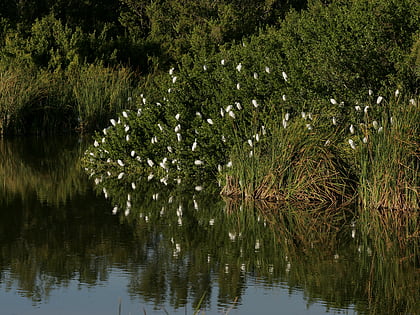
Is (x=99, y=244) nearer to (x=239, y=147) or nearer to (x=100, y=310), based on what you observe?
(x=100, y=310)

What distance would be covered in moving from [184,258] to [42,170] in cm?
761

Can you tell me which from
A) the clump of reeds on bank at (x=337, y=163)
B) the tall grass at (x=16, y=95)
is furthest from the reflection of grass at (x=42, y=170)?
the clump of reeds on bank at (x=337, y=163)

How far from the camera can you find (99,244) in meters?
10.4

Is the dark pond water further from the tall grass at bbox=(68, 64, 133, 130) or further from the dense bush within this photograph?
the tall grass at bbox=(68, 64, 133, 130)

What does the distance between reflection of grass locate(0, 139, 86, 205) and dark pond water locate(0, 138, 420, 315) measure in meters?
0.15

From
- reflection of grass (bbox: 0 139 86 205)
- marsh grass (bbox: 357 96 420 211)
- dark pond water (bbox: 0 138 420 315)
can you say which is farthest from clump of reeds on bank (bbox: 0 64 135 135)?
marsh grass (bbox: 357 96 420 211)

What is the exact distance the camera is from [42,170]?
1689 centimetres

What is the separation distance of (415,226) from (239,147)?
2.77 metres

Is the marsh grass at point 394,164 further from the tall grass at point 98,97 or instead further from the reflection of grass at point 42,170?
the tall grass at point 98,97

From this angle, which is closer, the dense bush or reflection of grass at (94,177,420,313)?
reflection of grass at (94,177,420,313)

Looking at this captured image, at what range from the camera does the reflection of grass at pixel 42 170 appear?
14.4 m

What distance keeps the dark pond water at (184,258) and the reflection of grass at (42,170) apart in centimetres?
15

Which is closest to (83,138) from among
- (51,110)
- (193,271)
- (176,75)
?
(51,110)

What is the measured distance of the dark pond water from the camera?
26.5 feet
